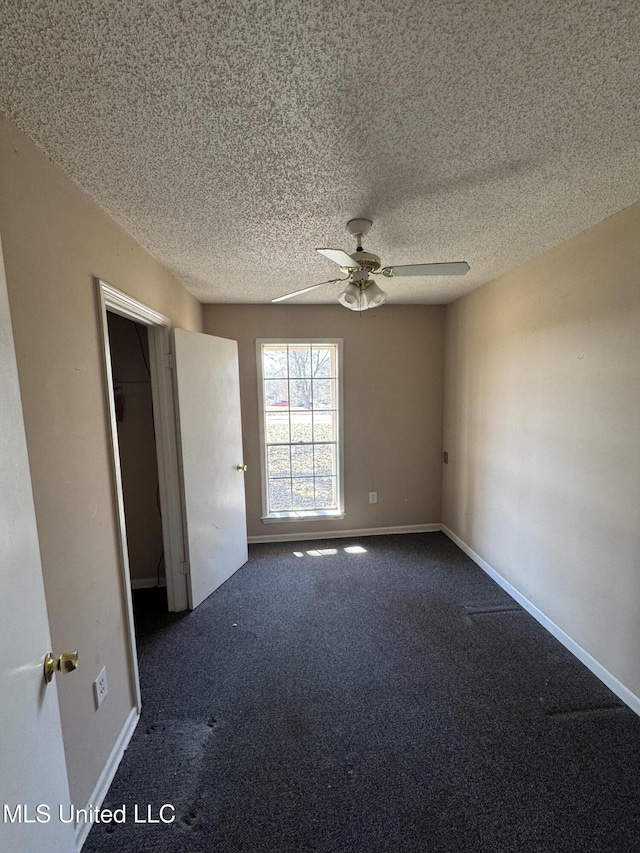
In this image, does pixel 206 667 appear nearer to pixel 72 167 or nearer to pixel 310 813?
pixel 310 813

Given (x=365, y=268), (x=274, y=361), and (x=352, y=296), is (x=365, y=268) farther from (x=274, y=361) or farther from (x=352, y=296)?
(x=274, y=361)

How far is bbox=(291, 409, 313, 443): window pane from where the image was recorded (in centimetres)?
355

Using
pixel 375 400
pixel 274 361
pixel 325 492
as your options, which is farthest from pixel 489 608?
pixel 274 361

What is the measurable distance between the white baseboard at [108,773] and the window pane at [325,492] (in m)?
2.26

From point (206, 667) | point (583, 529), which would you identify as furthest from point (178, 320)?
point (583, 529)

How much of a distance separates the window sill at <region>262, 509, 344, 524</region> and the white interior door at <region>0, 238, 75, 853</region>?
8.79 ft

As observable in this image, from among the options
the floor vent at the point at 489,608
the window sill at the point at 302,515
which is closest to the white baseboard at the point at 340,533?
the window sill at the point at 302,515

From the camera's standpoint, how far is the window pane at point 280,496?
3606 millimetres

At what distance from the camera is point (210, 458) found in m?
2.66

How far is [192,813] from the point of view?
1.29 m

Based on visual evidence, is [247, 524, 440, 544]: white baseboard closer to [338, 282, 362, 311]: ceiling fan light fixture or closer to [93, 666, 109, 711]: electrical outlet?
[93, 666, 109, 711]: electrical outlet

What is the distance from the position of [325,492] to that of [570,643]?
7.32 feet

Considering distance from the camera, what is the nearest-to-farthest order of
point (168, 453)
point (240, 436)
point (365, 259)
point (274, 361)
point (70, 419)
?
point (70, 419) → point (365, 259) → point (168, 453) → point (240, 436) → point (274, 361)

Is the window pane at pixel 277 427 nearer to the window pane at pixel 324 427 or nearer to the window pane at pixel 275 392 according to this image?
the window pane at pixel 275 392
